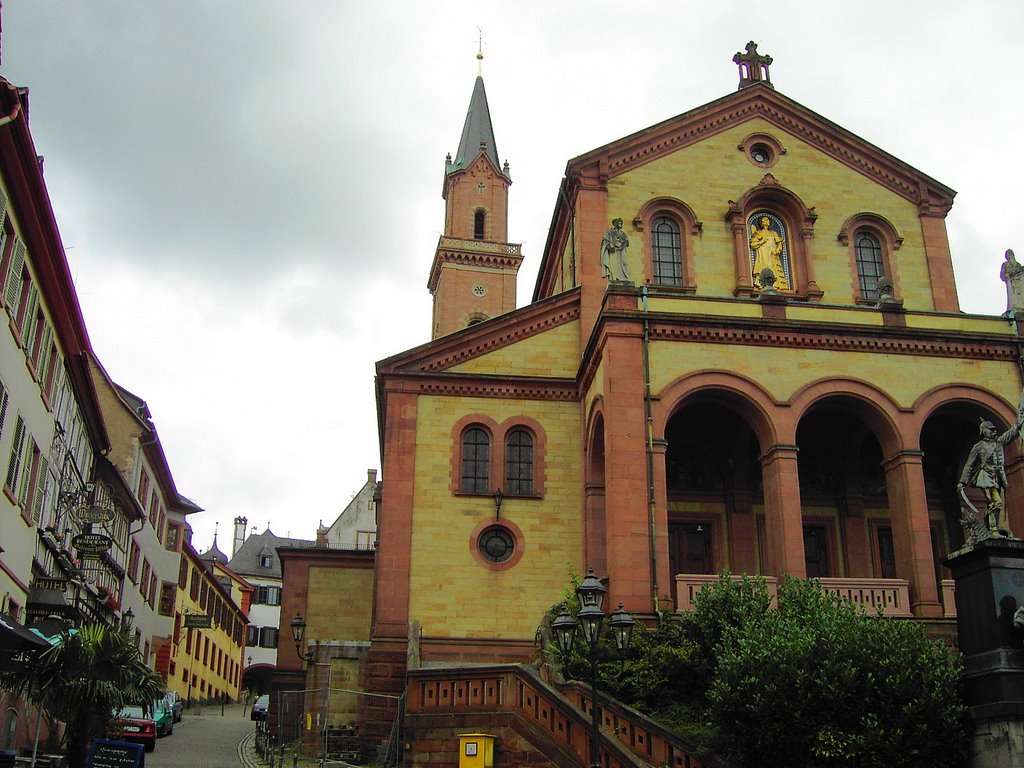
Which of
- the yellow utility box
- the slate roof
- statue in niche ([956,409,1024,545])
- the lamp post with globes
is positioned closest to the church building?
the yellow utility box

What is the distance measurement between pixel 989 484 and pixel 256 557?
282ft

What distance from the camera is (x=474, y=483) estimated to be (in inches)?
1183

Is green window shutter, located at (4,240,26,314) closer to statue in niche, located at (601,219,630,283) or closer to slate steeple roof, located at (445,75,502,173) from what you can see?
statue in niche, located at (601,219,630,283)

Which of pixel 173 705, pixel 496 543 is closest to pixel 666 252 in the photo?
pixel 496 543

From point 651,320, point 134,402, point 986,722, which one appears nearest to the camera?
point 986,722

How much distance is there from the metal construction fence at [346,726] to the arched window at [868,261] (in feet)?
60.3

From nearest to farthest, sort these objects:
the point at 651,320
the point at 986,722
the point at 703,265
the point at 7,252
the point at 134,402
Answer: the point at 986,722, the point at 7,252, the point at 651,320, the point at 703,265, the point at 134,402

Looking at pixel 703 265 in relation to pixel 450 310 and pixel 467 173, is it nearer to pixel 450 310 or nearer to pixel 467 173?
pixel 450 310

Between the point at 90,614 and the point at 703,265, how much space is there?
21.3m

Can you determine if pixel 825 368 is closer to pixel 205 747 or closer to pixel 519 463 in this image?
pixel 519 463

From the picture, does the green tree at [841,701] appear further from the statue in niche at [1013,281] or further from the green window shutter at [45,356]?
the green window shutter at [45,356]

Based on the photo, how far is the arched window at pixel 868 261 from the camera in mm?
32431

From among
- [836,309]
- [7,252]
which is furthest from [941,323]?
[7,252]

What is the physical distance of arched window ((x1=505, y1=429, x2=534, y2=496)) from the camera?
98.5ft
